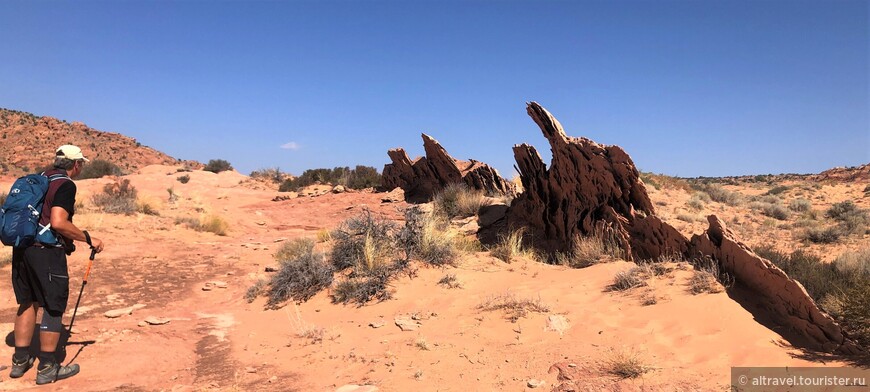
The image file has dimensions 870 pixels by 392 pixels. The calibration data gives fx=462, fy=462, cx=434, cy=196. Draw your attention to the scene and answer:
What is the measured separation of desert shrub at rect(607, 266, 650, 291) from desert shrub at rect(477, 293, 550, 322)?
112 centimetres

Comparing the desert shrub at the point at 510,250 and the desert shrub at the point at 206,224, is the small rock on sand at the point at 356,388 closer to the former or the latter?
the desert shrub at the point at 510,250

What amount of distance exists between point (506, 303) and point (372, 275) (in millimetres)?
2417

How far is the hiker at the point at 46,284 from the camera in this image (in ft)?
14.5

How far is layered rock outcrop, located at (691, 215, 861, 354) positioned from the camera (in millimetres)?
4195

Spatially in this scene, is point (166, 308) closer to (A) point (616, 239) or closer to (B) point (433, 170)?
(A) point (616, 239)

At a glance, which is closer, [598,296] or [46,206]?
[46,206]

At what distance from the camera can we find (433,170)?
706 inches

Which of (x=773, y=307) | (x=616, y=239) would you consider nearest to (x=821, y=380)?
(x=773, y=307)

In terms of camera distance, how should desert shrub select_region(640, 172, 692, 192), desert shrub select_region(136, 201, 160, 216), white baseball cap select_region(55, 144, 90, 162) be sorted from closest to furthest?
white baseball cap select_region(55, 144, 90, 162) → desert shrub select_region(136, 201, 160, 216) → desert shrub select_region(640, 172, 692, 192)

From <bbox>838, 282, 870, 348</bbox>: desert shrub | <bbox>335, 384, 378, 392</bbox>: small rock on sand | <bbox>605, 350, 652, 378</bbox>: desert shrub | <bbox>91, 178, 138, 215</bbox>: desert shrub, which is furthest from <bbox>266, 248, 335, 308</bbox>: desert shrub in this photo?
<bbox>91, 178, 138, 215</bbox>: desert shrub

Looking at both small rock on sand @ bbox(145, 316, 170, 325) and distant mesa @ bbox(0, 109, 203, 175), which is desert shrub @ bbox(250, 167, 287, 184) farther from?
small rock on sand @ bbox(145, 316, 170, 325)

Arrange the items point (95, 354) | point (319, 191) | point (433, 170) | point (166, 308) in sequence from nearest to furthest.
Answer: point (95, 354) < point (166, 308) < point (433, 170) < point (319, 191)

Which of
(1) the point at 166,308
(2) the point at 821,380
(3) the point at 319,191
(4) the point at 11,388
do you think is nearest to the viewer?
(2) the point at 821,380

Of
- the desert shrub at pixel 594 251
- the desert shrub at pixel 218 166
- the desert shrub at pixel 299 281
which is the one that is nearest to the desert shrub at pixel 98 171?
the desert shrub at pixel 218 166
